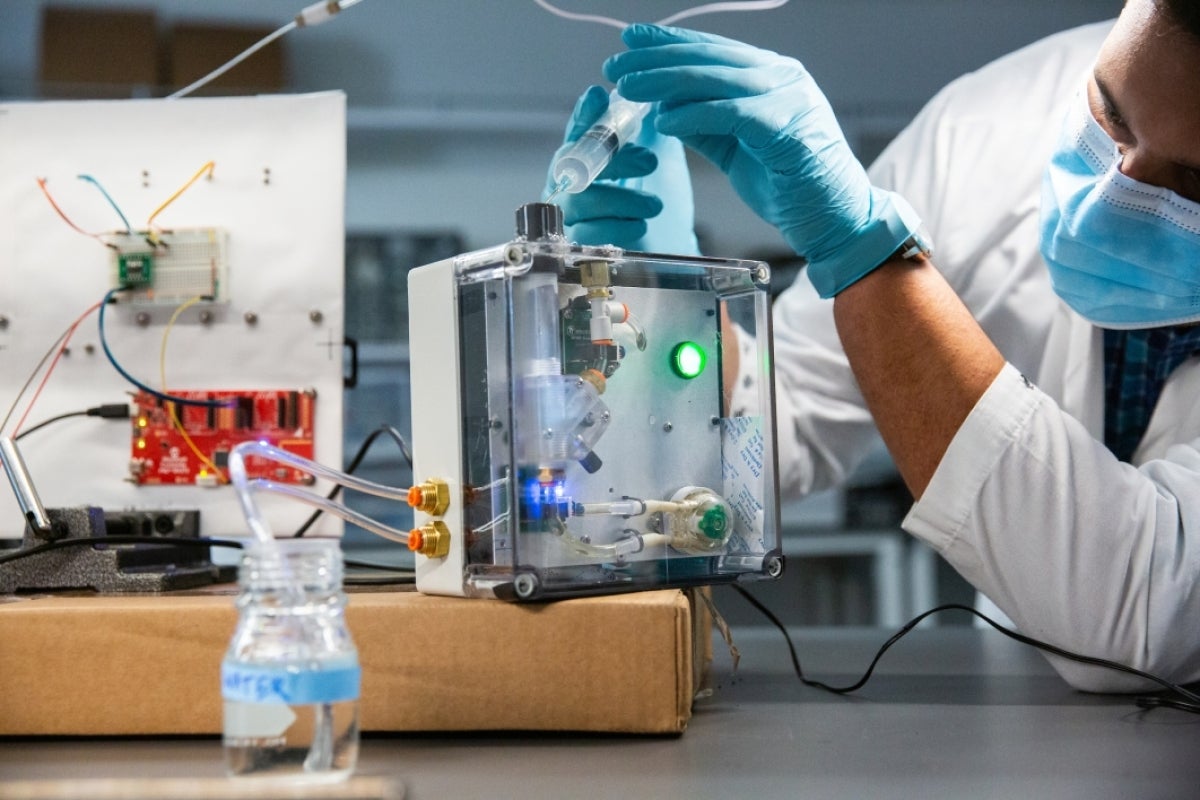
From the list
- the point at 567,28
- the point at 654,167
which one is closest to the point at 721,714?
the point at 654,167

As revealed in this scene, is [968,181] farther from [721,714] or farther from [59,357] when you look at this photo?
[59,357]

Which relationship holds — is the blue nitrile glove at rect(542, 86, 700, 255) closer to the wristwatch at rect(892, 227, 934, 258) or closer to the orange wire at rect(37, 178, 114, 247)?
the wristwatch at rect(892, 227, 934, 258)

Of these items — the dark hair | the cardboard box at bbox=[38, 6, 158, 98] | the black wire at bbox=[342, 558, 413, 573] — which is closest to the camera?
the dark hair

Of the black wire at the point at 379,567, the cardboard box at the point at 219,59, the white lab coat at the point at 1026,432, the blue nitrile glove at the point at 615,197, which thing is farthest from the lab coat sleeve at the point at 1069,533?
the cardboard box at the point at 219,59

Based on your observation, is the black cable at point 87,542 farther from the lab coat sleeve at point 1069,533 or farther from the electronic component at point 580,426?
the lab coat sleeve at point 1069,533

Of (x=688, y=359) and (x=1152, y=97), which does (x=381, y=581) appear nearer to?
(x=688, y=359)

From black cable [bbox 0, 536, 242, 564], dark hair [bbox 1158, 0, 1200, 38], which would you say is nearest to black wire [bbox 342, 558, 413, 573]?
black cable [bbox 0, 536, 242, 564]

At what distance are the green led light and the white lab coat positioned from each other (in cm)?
27

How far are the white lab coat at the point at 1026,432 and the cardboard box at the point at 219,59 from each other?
124cm

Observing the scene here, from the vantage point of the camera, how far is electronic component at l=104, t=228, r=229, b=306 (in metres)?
1.19

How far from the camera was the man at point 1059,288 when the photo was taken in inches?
37.2

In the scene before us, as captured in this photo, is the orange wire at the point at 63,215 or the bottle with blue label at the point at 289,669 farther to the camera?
the orange wire at the point at 63,215

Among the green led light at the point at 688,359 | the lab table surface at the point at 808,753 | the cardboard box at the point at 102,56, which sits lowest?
the lab table surface at the point at 808,753

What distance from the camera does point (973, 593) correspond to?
2.62 meters
